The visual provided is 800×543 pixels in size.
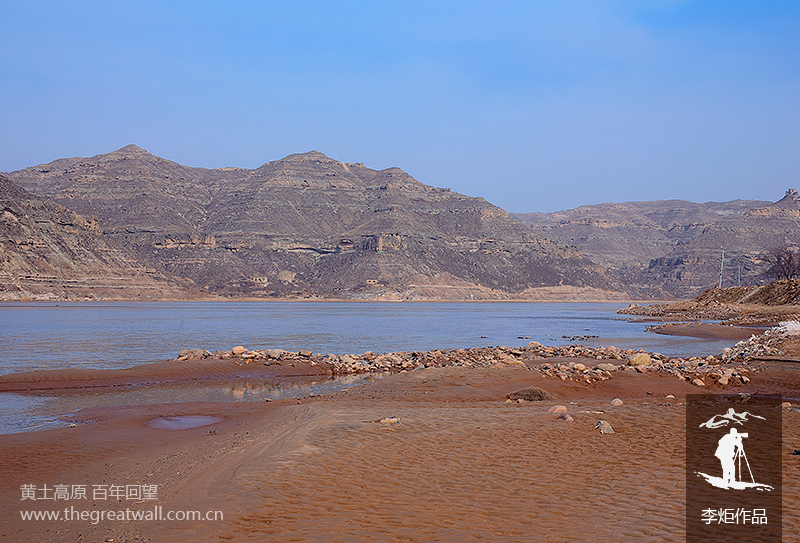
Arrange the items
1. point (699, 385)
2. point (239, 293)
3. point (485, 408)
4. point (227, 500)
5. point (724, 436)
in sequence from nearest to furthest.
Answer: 1. point (227, 500)
2. point (724, 436)
3. point (485, 408)
4. point (699, 385)
5. point (239, 293)

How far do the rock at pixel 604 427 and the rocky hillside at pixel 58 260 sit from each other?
430ft

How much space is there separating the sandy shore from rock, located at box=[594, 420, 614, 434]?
0.22m

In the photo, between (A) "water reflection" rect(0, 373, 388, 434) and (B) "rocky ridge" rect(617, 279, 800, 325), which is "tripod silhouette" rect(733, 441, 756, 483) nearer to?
(A) "water reflection" rect(0, 373, 388, 434)

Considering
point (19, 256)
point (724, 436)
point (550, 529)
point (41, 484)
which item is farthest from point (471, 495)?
point (19, 256)

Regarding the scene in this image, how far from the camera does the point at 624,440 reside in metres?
11.3

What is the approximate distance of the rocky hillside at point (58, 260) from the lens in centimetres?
12069

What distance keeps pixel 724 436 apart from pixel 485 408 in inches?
233

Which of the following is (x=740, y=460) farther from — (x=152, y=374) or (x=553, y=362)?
(x=152, y=374)

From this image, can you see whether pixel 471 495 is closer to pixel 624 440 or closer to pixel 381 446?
pixel 381 446

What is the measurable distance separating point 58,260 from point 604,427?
141367 mm

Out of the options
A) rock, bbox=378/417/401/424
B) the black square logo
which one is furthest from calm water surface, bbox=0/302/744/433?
the black square logo

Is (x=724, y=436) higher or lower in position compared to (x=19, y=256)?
lower

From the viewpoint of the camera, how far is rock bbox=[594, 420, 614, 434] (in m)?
11.8

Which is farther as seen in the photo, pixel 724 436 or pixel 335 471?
pixel 724 436
